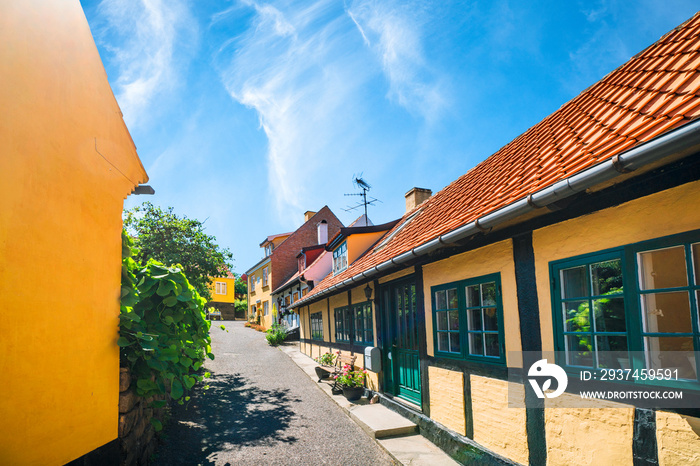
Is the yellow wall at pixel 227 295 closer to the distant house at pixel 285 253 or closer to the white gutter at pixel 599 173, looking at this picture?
the distant house at pixel 285 253

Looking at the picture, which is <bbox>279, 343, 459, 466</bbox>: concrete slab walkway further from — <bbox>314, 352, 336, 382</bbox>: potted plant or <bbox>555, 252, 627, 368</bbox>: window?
<bbox>555, 252, 627, 368</bbox>: window

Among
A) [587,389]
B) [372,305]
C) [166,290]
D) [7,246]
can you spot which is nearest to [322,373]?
[372,305]

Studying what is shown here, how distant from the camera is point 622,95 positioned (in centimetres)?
469

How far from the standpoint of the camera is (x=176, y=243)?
1302 cm

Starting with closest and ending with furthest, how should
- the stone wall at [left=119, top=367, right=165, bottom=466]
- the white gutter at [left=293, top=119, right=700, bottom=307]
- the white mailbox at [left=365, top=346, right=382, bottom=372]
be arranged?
the white gutter at [left=293, top=119, right=700, bottom=307], the stone wall at [left=119, top=367, right=165, bottom=466], the white mailbox at [left=365, top=346, right=382, bottom=372]

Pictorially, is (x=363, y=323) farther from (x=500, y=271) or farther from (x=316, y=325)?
(x=316, y=325)

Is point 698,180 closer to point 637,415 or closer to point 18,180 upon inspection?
point 637,415

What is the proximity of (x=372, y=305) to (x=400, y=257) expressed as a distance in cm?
326

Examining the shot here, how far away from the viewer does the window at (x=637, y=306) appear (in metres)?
2.88

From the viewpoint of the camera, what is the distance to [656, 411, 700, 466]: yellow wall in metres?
2.70

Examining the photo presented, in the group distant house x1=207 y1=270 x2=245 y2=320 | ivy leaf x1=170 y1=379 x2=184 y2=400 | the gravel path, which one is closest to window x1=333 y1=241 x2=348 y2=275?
the gravel path

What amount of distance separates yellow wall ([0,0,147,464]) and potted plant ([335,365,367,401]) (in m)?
5.72

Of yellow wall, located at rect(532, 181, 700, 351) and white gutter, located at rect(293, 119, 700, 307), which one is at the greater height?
white gutter, located at rect(293, 119, 700, 307)

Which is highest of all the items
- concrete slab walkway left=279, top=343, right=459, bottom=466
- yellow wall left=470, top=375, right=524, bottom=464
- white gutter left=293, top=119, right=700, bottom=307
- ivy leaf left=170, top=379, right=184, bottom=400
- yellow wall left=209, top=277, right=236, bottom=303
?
white gutter left=293, top=119, right=700, bottom=307
